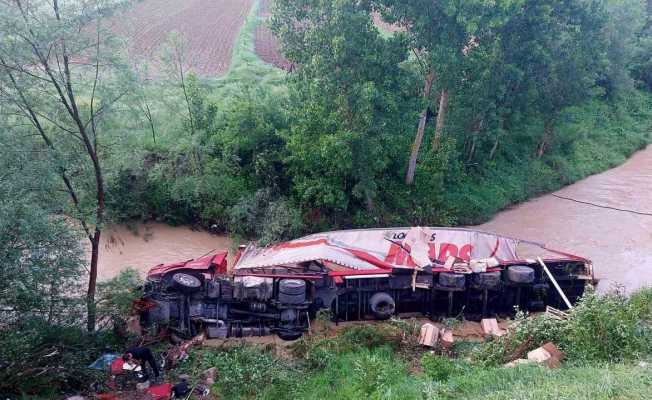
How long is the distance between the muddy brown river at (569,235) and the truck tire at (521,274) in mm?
3383

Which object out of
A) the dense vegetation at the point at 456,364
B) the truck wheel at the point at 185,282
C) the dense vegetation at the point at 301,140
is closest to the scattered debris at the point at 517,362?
the dense vegetation at the point at 456,364

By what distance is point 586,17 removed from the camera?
15.4m

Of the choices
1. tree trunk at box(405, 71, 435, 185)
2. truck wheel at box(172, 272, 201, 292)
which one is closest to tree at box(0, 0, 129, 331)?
truck wheel at box(172, 272, 201, 292)

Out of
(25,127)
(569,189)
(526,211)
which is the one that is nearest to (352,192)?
(526,211)

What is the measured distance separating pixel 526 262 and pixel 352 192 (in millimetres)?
5044

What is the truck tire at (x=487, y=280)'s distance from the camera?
9711 mm

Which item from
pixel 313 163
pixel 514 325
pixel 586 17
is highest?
pixel 586 17

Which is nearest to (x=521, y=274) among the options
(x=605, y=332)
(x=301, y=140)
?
(x=605, y=332)

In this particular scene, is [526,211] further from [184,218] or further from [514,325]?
[184,218]

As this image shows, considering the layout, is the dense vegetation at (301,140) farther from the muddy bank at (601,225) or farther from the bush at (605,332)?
the muddy bank at (601,225)

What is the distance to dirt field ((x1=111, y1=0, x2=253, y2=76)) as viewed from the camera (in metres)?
20.4

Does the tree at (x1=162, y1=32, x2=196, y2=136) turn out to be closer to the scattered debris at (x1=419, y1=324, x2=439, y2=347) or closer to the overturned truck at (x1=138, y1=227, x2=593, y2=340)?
the overturned truck at (x1=138, y1=227, x2=593, y2=340)

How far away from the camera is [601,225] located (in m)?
14.8

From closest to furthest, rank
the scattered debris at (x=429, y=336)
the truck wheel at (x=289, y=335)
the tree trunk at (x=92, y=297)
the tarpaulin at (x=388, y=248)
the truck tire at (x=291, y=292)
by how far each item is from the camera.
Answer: the tree trunk at (x=92, y=297) → the scattered debris at (x=429, y=336) → the truck tire at (x=291, y=292) → the truck wheel at (x=289, y=335) → the tarpaulin at (x=388, y=248)
